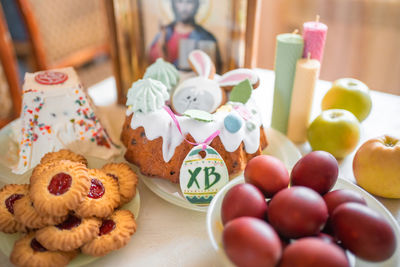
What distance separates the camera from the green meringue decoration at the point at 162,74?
0.81m

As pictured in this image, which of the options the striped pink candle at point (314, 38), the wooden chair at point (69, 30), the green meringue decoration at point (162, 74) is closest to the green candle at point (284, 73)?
the striped pink candle at point (314, 38)

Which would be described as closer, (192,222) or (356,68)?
(192,222)

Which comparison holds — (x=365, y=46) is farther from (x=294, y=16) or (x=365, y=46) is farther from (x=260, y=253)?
(x=260, y=253)

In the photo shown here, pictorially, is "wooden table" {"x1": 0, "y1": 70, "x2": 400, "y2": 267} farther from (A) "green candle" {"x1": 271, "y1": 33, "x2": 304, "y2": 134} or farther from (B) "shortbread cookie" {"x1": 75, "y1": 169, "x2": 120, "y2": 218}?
(A) "green candle" {"x1": 271, "y1": 33, "x2": 304, "y2": 134}

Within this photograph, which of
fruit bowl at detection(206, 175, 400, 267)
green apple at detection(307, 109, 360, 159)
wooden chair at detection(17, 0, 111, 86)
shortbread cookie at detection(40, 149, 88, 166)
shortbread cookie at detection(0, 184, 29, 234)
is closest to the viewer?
fruit bowl at detection(206, 175, 400, 267)

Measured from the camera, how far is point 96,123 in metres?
0.82

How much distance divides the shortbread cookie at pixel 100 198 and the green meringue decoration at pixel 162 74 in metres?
0.26

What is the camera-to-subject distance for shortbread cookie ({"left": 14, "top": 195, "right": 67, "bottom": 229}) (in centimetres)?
56

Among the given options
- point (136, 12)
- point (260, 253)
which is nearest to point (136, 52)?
point (136, 12)

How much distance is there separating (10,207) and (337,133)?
671 mm

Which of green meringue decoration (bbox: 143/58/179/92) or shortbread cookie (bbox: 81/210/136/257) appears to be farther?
green meringue decoration (bbox: 143/58/179/92)

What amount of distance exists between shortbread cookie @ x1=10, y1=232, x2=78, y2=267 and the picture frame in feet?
1.82

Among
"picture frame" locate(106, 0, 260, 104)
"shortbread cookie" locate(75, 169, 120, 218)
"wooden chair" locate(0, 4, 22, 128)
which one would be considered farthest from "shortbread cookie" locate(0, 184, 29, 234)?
"wooden chair" locate(0, 4, 22, 128)

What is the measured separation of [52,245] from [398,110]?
958 mm
